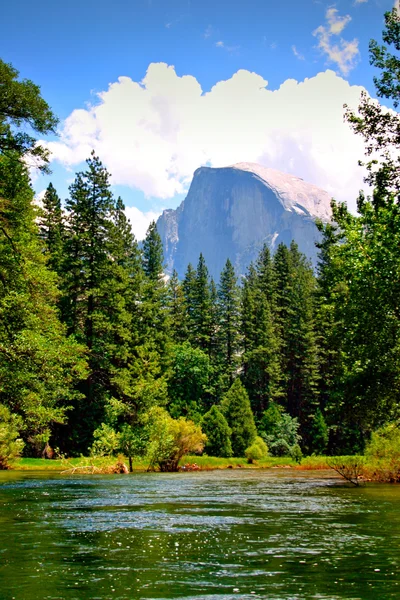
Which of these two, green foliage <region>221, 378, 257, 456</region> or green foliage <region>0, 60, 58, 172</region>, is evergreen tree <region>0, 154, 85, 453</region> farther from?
green foliage <region>221, 378, 257, 456</region>

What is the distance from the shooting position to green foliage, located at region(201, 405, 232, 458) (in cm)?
6353

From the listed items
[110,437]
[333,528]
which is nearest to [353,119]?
[333,528]

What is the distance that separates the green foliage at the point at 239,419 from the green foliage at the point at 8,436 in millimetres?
28216

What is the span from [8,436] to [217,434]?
27562 millimetres

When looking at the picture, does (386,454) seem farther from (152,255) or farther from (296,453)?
(152,255)

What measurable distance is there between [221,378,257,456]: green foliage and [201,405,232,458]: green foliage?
7.91 ft

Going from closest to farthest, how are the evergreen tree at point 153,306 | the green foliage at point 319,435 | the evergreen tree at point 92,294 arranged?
the evergreen tree at point 92,294
the evergreen tree at point 153,306
the green foliage at point 319,435

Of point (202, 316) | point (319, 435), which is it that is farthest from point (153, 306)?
point (319, 435)

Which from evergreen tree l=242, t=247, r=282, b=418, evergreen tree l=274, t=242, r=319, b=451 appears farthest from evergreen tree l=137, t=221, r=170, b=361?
evergreen tree l=274, t=242, r=319, b=451

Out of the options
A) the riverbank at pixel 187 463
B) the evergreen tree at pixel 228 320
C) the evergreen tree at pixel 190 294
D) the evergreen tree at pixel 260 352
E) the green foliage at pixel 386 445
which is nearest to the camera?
the green foliage at pixel 386 445

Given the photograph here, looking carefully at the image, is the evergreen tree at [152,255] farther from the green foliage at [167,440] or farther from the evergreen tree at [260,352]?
the green foliage at [167,440]

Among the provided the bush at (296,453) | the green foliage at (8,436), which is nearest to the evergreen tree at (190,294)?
the bush at (296,453)

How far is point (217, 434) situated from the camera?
209 feet

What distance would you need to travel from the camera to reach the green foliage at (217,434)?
2501 inches
